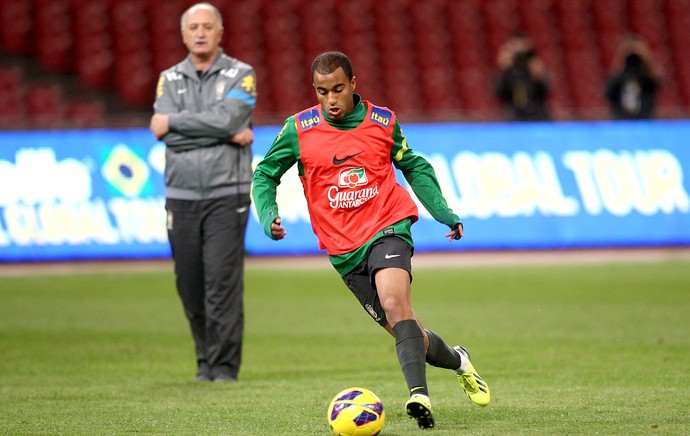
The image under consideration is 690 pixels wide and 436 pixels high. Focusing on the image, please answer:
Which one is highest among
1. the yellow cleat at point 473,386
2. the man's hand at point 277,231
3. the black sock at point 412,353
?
the man's hand at point 277,231

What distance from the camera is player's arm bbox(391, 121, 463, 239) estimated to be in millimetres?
6043

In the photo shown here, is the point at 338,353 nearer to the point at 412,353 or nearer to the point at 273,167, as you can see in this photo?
the point at 273,167

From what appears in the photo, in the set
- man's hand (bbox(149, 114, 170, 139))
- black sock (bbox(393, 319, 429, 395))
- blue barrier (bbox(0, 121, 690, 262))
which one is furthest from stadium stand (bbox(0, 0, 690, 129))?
black sock (bbox(393, 319, 429, 395))

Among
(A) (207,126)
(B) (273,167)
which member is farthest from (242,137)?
(B) (273,167)

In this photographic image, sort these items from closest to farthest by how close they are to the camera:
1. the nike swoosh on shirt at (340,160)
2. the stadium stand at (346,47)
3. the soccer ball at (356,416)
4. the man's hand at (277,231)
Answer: the soccer ball at (356,416) → the man's hand at (277,231) → the nike swoosh on shirt at (340,160) → the stadium stand at (346,47)

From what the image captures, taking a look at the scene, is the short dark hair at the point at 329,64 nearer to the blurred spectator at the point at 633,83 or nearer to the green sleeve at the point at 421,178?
the green sleeve at the point at 421,178

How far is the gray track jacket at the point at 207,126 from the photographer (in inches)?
303

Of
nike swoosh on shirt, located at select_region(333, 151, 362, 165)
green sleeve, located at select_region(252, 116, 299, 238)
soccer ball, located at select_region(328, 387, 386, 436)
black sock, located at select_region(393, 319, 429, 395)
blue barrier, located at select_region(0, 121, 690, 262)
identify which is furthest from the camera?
blue barrier, located at select_region(0, 121, 690, 262)

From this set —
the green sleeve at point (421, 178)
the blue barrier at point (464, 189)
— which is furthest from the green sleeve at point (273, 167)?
the blue barrier at point (464, 189)

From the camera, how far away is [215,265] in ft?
25.4

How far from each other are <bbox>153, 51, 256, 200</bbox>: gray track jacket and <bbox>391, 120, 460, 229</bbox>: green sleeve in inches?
72.8

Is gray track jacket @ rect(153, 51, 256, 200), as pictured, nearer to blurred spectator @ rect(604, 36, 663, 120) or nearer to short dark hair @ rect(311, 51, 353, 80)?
short dark hair @ rect(311, 51, 353, 80)

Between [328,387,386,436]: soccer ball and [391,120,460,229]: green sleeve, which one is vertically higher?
[391,120,460,229]: green sleeve

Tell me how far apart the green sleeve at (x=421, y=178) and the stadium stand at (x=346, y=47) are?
13017 mm
